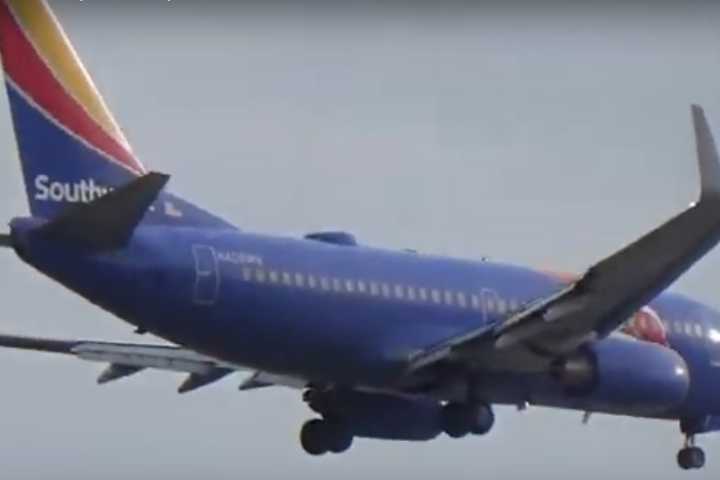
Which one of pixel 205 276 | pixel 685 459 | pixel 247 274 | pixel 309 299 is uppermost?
pixel 205 276

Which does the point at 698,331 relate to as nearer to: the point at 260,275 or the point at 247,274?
the point at 260,275

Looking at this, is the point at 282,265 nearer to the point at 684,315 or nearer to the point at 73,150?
the point at 73,150

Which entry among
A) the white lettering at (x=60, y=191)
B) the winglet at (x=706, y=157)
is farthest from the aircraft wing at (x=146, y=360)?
the winglet at (x=706, y=157)

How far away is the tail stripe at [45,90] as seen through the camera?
65938 mm

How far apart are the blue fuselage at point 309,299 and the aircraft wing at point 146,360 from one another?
2.60 m

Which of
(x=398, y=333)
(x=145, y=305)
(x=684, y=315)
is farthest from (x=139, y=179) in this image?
(x=684, y=315)

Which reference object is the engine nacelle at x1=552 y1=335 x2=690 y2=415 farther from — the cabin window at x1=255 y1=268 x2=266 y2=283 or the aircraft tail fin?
the aircraft tail fin

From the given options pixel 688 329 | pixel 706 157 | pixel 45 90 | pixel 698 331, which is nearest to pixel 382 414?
pixel 688 329

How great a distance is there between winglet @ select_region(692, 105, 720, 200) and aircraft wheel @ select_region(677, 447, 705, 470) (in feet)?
30.5

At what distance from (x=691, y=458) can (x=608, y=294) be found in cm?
596

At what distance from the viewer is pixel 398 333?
68125mm

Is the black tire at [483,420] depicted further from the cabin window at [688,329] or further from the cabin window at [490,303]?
the cabin window at [688,329]

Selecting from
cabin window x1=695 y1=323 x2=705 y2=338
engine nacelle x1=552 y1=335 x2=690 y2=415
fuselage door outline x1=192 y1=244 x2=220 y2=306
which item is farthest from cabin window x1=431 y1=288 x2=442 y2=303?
cabin window x1=695 y1=323 x2=705 y2=338

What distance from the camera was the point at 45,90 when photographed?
218ft
